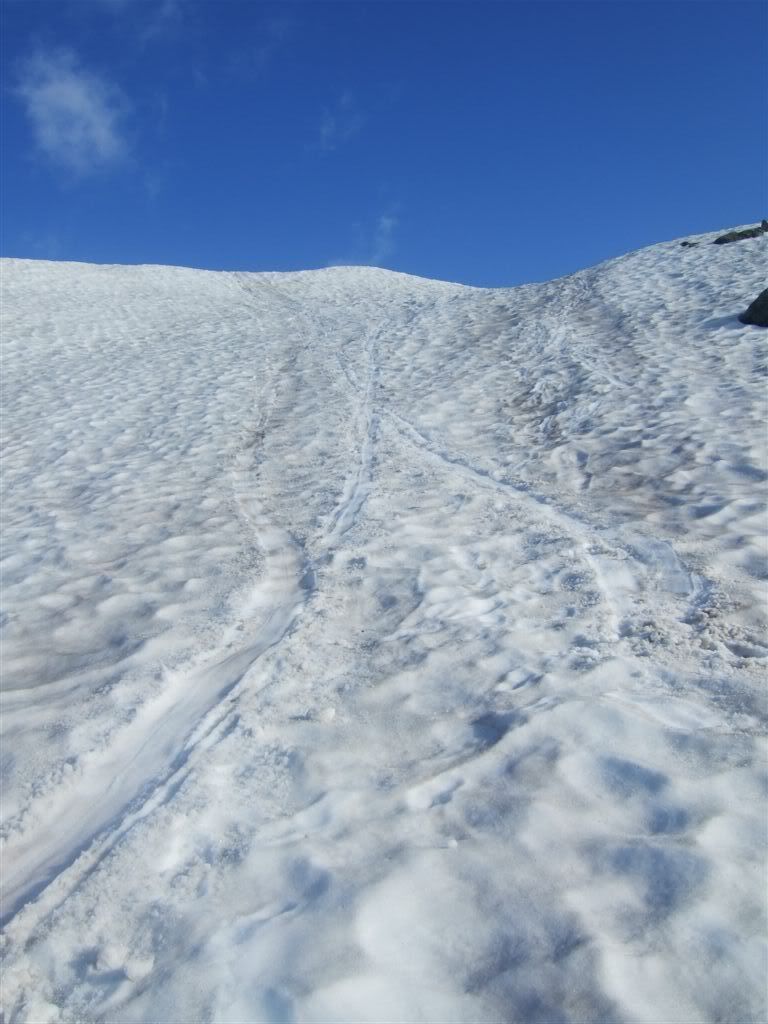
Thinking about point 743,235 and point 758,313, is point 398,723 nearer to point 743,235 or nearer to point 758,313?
point 758,313

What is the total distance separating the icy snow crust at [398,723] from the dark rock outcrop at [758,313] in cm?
342

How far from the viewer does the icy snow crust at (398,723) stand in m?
2.29

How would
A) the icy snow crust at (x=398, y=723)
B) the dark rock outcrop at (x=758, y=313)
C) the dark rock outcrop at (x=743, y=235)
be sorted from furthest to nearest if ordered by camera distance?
the dark rock outcrop at (x=743, y=235)
the dark rock outcrop at (x=758, y=313)
the icy snow crust at (x=398, y=723)

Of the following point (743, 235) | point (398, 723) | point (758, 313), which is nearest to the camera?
point (398, 723)

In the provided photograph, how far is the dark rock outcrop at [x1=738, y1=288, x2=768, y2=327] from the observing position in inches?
503

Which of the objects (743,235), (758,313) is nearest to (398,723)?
(758,313)

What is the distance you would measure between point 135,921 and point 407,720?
152cm

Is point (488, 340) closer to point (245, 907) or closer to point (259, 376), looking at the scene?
point (259, 376)

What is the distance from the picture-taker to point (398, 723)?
11.9ft

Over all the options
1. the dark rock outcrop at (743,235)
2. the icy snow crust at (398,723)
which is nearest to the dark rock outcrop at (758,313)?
the icy snow crust at (398,723)

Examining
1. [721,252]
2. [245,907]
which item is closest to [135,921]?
[245,907]

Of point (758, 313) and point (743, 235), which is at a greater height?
point (743, 235)

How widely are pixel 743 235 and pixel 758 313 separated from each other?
11622mm

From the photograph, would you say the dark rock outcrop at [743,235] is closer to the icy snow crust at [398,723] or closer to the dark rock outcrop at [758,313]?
the dark rock outcrop at [758,313]
